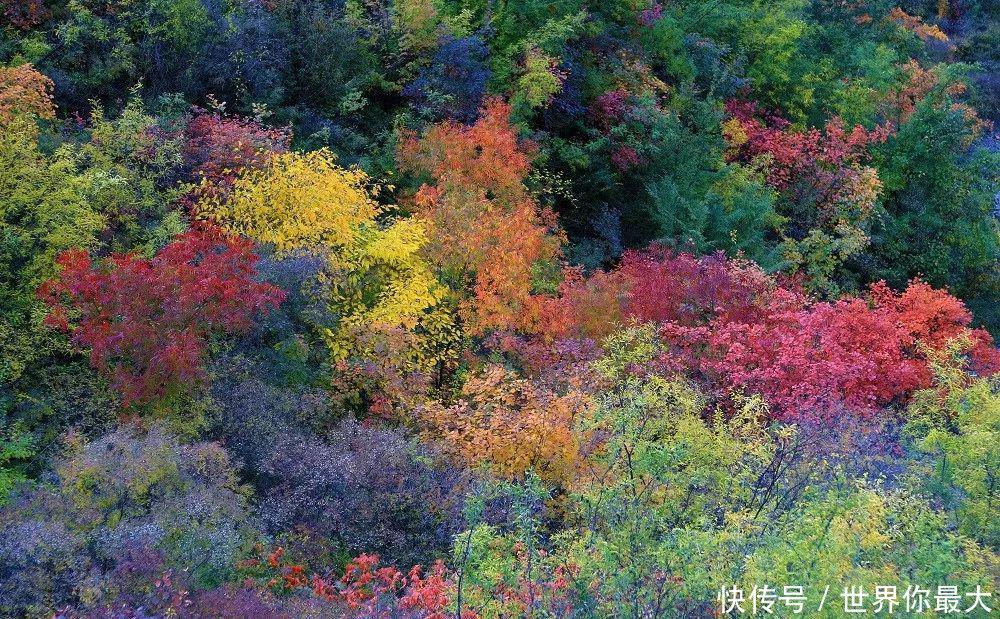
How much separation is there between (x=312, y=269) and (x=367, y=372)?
2.68 meters

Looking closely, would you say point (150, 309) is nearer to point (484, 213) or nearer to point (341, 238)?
point (341, 238)

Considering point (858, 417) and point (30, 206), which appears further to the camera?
point (858, 417)

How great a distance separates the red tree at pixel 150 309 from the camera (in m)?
16.3

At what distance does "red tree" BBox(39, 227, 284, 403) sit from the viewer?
53.6ft

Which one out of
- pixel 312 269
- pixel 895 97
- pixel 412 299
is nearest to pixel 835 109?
pixel 895 97

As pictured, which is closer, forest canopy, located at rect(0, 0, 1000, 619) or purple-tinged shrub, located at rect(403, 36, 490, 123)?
forest canopy, located at rect(0, 0, 1000, 619)

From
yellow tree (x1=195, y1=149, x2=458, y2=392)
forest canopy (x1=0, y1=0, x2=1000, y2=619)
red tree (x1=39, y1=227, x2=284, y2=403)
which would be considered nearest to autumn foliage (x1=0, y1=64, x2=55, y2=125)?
forest canopy (x1=0, y1=0, x2=1000, y2=619)

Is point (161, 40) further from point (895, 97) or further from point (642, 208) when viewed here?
point (895, 97)

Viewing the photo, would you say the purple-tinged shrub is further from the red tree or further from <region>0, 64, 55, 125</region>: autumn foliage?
the red tree

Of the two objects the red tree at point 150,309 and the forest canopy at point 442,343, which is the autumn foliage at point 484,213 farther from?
the red tree at point 150,309

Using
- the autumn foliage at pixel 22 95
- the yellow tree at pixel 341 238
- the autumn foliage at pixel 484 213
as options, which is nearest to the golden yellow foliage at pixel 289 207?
the yellow tree at pixel 341 238

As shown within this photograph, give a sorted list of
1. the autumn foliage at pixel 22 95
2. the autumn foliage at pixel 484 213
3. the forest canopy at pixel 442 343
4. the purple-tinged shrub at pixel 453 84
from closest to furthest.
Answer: the forest canopy at pixel 442 343, the autumn foliage at pixel 22 95, the autumn foliage at pixel 484 213, the purple-tinged shrub at pixel 453 84

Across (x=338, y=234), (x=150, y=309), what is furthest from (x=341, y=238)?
(x=150, y=309)

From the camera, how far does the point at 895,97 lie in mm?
44938
